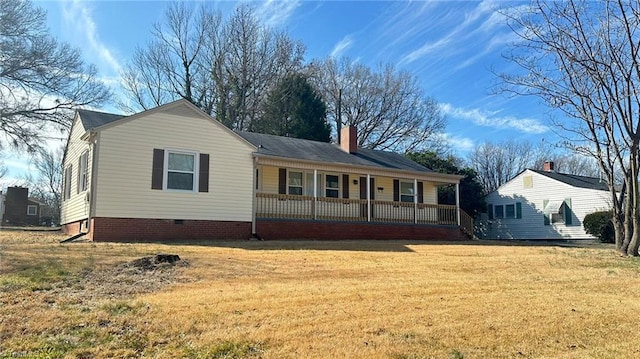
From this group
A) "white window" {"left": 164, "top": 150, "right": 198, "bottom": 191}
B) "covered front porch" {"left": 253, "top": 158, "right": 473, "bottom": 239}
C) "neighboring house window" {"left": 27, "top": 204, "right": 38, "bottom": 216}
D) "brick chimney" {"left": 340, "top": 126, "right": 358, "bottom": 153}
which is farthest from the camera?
"neighboring house window" {"left": 27, "top": 204, "right": 38, "bottom": 216}

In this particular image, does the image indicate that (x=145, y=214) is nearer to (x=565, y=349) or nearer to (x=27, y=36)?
(x=565, y=349)

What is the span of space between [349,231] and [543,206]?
1528 cm

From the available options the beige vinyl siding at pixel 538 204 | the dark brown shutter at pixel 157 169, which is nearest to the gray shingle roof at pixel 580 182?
the beige vinyl siding at pixel 538 204

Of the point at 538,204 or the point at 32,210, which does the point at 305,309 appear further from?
the point at 32,210

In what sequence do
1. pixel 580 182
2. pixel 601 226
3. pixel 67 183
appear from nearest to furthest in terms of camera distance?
pixel 67 183
pixel 601 226
pixel 580 182

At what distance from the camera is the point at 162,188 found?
50.5 ft

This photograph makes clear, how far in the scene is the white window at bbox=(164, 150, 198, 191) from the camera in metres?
15.6

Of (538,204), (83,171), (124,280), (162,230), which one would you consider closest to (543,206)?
(538,204)

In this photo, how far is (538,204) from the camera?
29.0m

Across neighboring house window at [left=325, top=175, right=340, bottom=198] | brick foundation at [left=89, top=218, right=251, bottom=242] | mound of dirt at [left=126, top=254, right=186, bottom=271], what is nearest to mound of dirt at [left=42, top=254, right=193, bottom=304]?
mound of dirt at [left=126, top=254, right=186, bottom=271]

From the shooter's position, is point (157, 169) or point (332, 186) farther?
point (332, 186)

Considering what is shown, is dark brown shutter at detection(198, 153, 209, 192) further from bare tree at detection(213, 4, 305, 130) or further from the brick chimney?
bare tree at detection(213, 4, 305, 130)

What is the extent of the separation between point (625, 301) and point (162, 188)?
40.9 feet

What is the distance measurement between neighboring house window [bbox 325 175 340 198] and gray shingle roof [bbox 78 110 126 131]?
A: 844 cm
